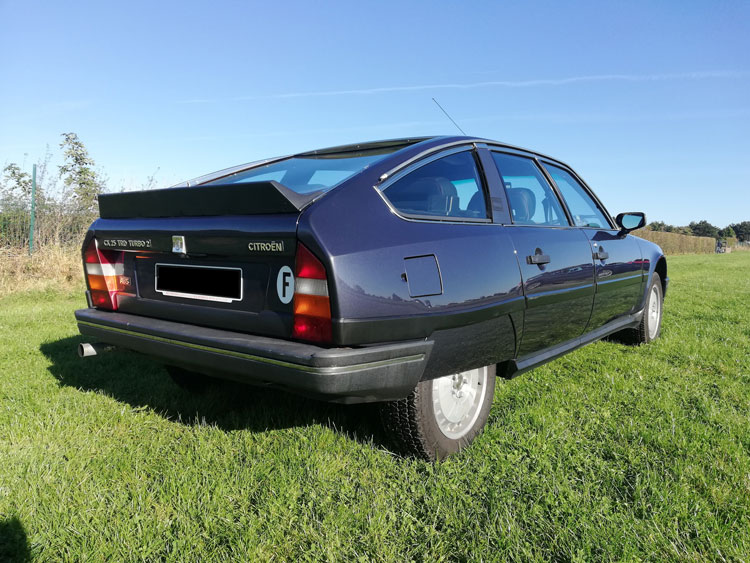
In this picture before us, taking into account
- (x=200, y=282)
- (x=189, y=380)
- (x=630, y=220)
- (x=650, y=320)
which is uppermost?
(x=630, y=220)

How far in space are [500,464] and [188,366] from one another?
4.84 ft

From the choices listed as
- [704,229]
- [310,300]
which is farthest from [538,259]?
[704,229]

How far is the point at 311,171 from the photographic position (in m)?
2.62

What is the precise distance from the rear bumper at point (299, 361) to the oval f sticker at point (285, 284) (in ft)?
0.58

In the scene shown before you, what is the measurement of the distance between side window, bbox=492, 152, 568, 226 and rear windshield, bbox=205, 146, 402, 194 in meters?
0.76

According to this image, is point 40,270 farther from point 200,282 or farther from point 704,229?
point 704,229

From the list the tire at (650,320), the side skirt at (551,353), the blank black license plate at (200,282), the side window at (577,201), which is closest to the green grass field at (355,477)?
the side skirt at (551,353)

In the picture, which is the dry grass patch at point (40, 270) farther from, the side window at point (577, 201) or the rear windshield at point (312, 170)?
the side window at point (577, 201)

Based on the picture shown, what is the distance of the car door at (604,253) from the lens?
10.9ft

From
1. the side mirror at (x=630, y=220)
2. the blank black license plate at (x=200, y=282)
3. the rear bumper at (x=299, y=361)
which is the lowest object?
the rear bumper at (x=299, y=361)

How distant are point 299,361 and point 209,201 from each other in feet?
2.88

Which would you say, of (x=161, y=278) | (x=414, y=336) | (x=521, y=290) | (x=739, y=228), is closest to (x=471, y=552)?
(x=414, y=336)

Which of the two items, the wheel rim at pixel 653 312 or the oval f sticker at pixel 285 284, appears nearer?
the oval f sticker at pixel 285 284

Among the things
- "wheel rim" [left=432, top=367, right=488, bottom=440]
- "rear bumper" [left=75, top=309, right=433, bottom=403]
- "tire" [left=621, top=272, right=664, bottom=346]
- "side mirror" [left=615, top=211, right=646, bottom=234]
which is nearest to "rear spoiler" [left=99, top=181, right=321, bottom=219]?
"rear bumper" [left=75, top=309, right=433, bottom=403]
